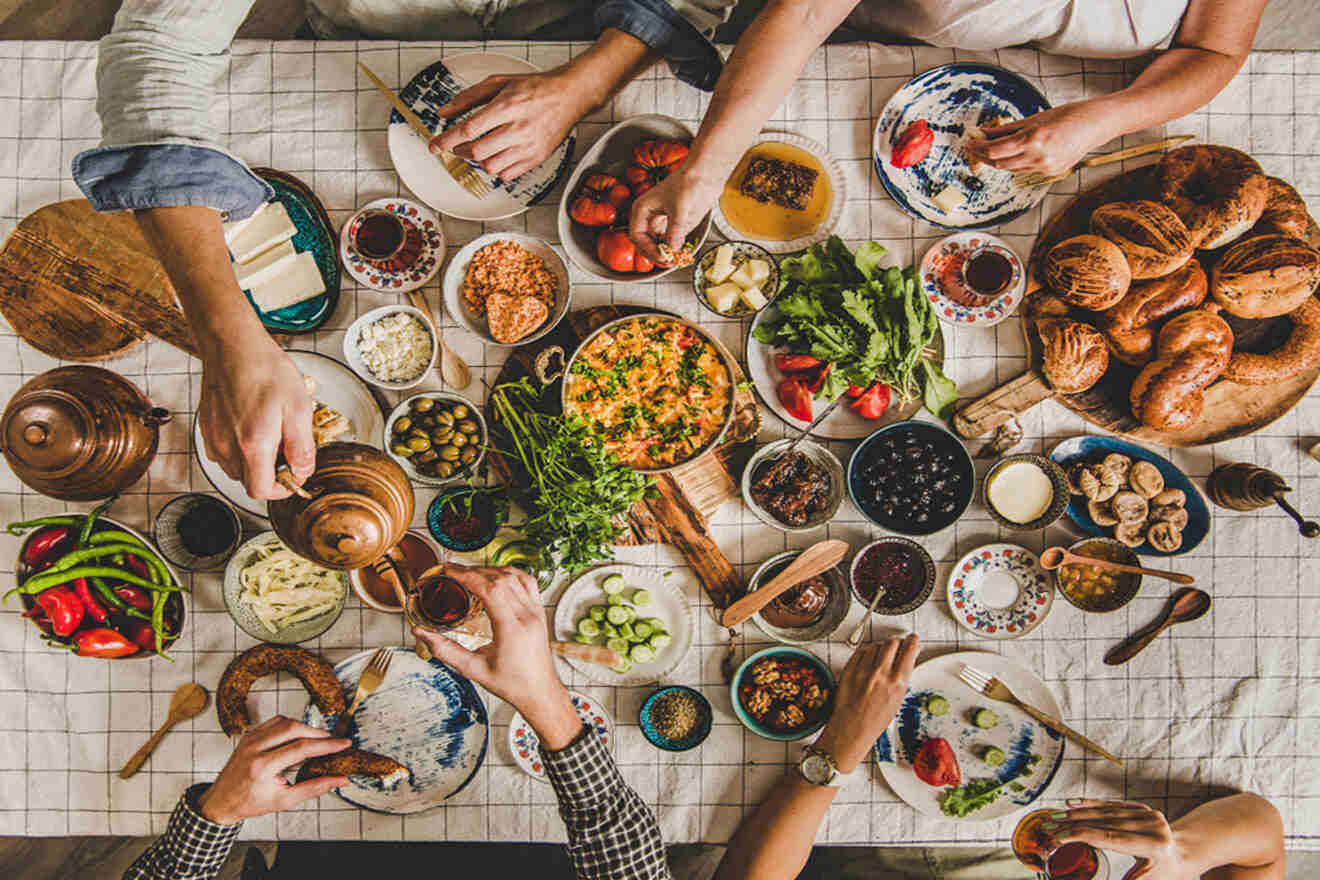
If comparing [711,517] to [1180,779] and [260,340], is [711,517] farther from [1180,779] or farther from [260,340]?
[1180,779]

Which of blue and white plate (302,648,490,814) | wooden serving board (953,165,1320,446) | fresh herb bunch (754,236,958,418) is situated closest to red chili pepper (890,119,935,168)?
fresh herb bunch (754,236,958,418)

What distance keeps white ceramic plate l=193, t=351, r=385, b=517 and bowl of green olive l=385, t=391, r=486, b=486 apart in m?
0.08

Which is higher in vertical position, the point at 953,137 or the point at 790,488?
the point at 953,137

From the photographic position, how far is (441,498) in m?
2.16

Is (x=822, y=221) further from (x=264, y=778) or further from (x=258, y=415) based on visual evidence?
(x=264, y=778)

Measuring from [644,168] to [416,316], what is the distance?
2.53 feet

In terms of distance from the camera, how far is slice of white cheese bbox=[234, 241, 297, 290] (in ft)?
6.74

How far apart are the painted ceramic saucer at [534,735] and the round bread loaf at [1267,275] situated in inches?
83.8

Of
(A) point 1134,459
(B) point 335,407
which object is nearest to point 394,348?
(B) point 335,407

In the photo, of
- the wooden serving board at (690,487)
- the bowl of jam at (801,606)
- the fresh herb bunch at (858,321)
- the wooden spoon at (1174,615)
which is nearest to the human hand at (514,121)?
the wooden serving board at (690,487)

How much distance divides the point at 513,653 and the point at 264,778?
0.79 meters

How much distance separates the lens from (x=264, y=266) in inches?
82.0

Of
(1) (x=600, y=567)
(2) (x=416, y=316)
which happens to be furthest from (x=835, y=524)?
(2) (x=416, y=316)

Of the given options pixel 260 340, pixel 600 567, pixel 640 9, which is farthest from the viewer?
pixel 600 567
